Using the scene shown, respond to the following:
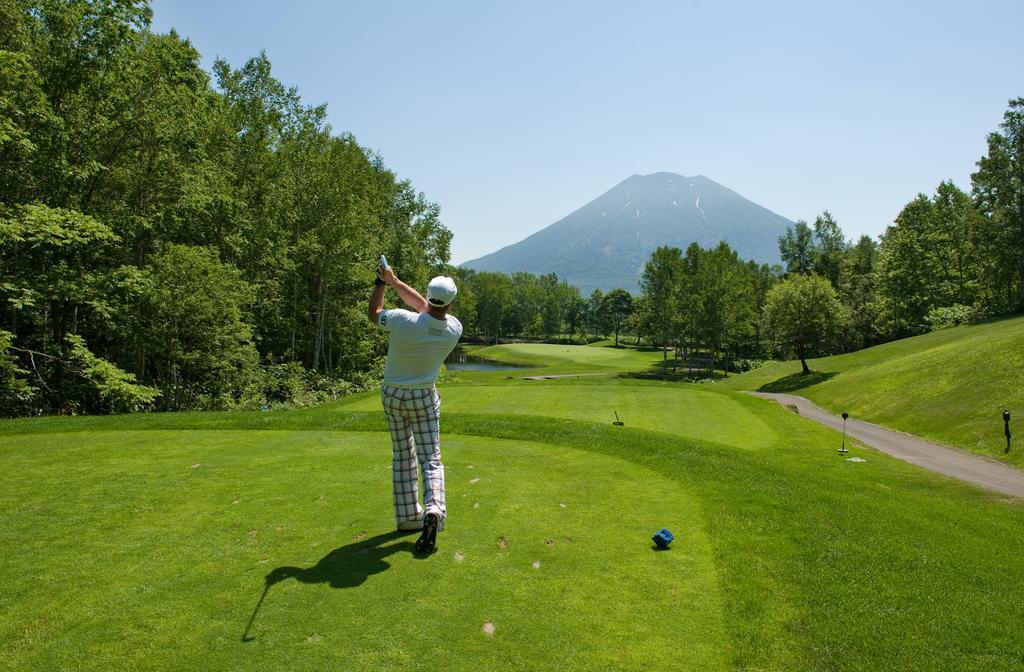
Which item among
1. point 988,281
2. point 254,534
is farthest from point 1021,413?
point 988,281

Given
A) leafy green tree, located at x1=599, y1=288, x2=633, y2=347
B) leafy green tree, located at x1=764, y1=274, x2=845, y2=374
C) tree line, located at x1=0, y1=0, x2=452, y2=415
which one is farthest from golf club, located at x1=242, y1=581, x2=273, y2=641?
leafy green tree, located at x1=599, y1=288, x2=633, y2=347

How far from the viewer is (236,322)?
870 inches

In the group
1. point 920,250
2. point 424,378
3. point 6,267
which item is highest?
point 920,250

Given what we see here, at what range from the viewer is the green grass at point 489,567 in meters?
3.79

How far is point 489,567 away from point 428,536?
0.65m

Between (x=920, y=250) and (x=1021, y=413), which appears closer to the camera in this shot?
(x=1021, y=413)

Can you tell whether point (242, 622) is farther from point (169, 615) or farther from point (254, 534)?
point (254, 534)

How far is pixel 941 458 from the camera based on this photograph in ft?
63.5

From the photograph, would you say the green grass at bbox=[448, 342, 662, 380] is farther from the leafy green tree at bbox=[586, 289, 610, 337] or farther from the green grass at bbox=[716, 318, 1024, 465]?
the leafy green tree at bbox=[586, 289, 610, 337]

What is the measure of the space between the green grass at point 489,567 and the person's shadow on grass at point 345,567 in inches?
1.0

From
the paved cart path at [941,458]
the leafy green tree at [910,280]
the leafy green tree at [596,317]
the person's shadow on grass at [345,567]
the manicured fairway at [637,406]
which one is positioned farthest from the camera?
the leafy green tree at [596,317]

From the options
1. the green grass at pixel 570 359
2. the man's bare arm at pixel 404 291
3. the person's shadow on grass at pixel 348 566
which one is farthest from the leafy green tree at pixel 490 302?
the person's shadow on grass at pixel 348 566

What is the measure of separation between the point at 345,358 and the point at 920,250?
2366 inches

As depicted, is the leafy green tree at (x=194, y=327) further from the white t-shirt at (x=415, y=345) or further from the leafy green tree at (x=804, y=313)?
the leafy green tree at (x=804, y=313)
